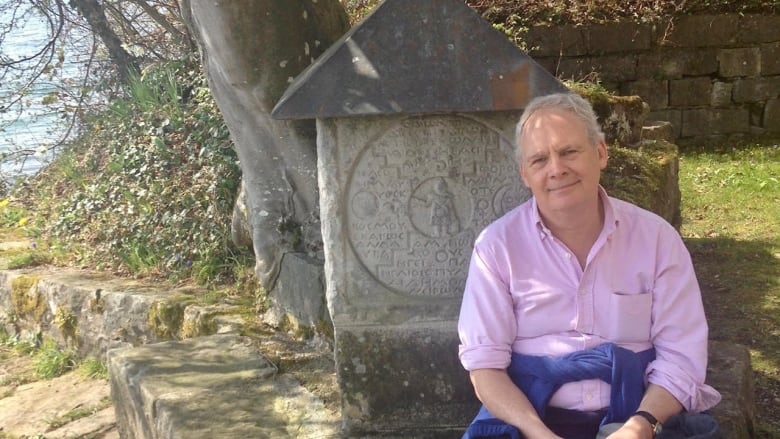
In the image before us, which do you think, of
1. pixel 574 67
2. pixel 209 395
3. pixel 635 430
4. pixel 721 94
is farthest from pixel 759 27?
pixel 635 430

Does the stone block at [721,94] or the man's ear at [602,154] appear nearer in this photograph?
the man's ear at [602,154]

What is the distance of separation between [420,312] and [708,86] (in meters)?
6.39

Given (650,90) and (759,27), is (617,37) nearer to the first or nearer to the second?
(650,90)

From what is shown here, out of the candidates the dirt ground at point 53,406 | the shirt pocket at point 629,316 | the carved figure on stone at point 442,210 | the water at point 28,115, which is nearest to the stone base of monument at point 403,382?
the carved figure on stone at point 442,210

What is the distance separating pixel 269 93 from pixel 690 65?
231 inches

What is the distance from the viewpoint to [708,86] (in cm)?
825

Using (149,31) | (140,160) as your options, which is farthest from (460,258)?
(149,31)

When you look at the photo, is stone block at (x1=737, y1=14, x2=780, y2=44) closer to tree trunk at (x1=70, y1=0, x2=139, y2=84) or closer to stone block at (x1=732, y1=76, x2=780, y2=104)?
stone block at (x1=732, y1=76, x2=780, y2=104)

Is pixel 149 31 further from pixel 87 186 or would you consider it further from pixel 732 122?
pixel 732 122

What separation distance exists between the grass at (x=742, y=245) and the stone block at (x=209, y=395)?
1.72 m

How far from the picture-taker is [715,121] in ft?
27.3

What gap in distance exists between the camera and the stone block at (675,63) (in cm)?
816

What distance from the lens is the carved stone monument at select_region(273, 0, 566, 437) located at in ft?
8.24

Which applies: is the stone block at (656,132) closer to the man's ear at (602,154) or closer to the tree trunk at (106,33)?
the man's ear at (602,154)
